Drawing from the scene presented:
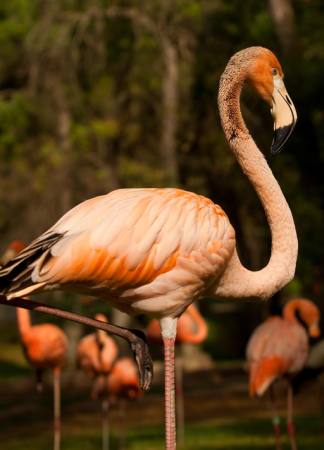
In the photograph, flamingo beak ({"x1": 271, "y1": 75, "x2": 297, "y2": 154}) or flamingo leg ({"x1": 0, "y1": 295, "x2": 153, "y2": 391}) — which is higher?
flamingo beak ({"x1": 271, "y1": 75, "x2": 297, "y2": 154})

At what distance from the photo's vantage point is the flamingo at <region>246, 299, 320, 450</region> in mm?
8250

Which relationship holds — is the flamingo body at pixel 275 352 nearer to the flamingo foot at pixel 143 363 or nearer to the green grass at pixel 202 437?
the green grass at pixel 202 437

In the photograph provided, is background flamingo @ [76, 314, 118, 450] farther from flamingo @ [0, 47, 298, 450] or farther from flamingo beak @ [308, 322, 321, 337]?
flamingo @ [0, 47, 298, 450]

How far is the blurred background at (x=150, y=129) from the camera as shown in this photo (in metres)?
12.8

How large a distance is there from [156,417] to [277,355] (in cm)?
427

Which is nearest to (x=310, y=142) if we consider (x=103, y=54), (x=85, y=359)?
(x=85, y=359)

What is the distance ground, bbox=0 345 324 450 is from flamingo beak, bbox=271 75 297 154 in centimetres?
491

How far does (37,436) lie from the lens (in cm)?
1125

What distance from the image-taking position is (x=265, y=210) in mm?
4918

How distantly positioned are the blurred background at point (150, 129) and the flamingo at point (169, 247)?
585cm

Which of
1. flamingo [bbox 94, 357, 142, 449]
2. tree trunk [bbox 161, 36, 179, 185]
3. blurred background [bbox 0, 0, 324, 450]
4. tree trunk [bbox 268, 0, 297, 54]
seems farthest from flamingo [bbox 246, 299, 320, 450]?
tree trunk [bbox 161, 36, 179, 185]

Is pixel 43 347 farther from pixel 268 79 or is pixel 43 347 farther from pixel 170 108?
pixel 170 108

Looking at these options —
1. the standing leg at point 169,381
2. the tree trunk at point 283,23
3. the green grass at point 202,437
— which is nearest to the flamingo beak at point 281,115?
the standing leg at point 169,381

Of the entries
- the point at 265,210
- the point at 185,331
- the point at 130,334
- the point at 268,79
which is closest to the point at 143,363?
the point at 130,334
